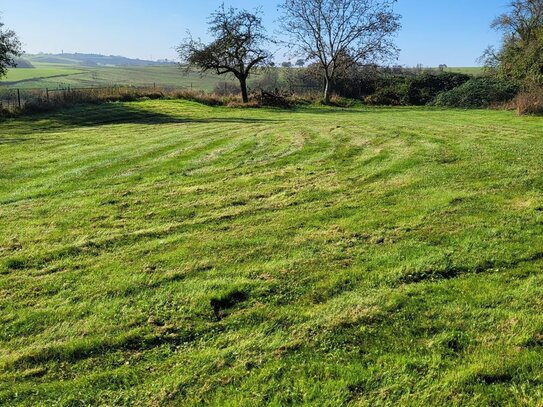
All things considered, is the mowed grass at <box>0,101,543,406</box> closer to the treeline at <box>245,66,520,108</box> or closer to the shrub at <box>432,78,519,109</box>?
the shrub at <box>432,78,519,109</box>

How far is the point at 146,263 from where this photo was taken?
16.3 ft

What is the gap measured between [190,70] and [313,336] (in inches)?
1354

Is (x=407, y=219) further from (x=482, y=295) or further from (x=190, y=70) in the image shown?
(x=190, y=70)

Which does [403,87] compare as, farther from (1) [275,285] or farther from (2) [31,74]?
(2) [31,74]

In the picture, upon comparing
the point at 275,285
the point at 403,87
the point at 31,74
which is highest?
the point at 31,74

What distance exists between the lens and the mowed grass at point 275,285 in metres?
3.12

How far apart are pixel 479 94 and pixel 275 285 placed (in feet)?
110

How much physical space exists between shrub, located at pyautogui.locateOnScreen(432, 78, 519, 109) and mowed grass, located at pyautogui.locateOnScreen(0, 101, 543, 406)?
25.5 m

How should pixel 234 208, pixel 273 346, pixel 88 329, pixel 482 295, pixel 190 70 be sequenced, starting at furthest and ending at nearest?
pixel 190 70 < pixel 234 208 < pixel 482 295 < pixel 88 329 < pixel 273 346

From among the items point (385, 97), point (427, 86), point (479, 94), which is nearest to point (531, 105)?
point (479, 94)

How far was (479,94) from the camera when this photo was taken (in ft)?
108

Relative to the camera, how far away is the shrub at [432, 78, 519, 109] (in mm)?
31656

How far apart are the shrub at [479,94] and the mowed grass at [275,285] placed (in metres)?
25.5

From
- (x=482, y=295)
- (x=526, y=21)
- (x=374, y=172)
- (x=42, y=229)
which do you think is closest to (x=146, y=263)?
(x=42, y=229)
